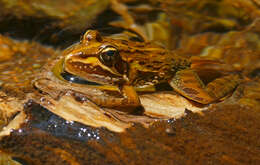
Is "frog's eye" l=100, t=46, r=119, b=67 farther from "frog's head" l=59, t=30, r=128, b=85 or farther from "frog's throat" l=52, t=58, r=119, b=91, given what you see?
"frog's throat" l=52, t=58, r=119, b=91

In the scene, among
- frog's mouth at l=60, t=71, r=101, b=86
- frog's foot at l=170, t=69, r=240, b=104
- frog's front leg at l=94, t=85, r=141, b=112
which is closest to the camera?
frog's front leg at l=94, t=85, r=141, b=112

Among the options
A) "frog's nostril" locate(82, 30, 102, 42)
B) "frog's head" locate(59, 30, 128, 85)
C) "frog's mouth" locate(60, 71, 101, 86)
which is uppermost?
"frog's nostril" locate(82, 30, 102, 42)

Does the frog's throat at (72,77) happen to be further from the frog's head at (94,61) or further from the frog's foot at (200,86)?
the frog's foot at (200,86)

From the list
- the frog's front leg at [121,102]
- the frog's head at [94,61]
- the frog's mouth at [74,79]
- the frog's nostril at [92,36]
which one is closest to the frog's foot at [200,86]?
the frog's front leg at [121,102]

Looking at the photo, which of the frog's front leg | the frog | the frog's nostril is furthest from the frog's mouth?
the frog's nostril

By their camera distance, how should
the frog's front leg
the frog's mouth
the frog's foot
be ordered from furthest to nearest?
the frog's mouth, the frog's foot, the frog's front leg

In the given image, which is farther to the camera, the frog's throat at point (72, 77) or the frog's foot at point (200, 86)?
the frog's throat at point (72, 77)

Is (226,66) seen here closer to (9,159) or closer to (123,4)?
(123,4)

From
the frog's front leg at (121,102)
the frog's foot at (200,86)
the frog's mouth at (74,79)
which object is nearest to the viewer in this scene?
the frog's front leg at (121,102)
